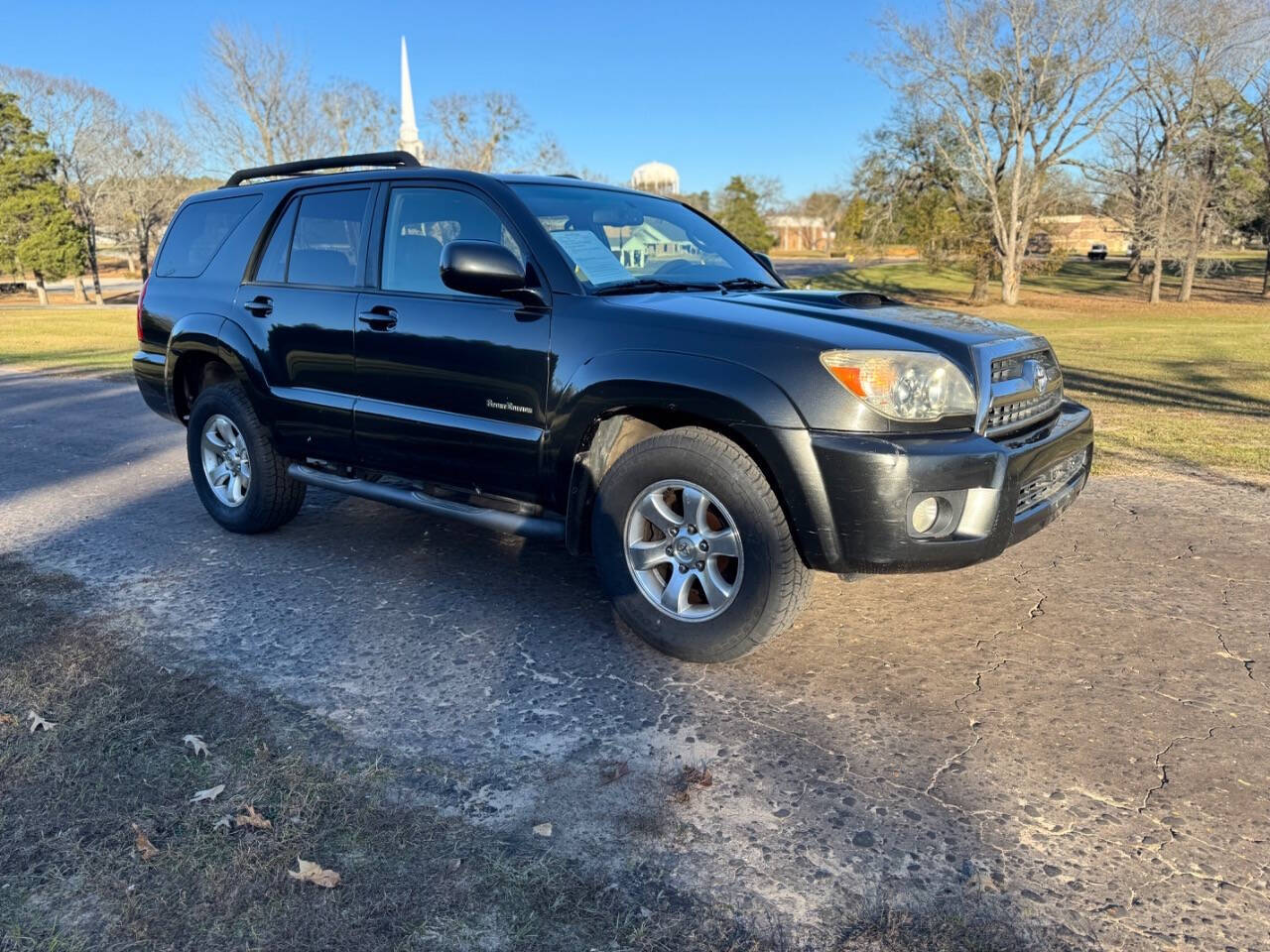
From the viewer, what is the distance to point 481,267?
12.1ft

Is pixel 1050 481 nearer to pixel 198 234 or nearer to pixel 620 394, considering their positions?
pixel 620 394

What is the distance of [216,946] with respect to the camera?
2.14 meters

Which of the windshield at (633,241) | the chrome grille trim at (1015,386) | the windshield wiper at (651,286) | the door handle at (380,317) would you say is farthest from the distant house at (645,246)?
the chrome grille trim at (1015,386)

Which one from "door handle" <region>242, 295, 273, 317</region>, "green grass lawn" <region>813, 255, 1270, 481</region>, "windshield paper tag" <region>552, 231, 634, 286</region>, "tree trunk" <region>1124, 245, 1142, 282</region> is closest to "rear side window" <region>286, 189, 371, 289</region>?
"door handle" <region>242, 295, 273, 317</region>

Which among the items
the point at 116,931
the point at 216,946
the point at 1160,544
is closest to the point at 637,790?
the point at 216,946

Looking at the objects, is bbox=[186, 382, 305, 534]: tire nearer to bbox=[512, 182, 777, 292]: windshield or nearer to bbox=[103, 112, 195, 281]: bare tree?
bbox=[512, 182, 777, 292]: windshield

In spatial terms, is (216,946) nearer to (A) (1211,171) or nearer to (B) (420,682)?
A: (B) (420,682)

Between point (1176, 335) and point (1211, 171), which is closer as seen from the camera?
point (1176, 335)

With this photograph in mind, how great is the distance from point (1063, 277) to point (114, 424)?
169 ft

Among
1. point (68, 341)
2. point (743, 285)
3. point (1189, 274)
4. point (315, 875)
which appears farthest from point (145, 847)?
point (1189, 274)

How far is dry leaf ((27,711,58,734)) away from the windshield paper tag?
2.50m

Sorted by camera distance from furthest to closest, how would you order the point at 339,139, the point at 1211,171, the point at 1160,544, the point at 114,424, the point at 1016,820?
1. the point at 339,139
2. the point at 1211,171
3. the point at 114,424
4. the point at 1160,544
5. the point at 1016,820

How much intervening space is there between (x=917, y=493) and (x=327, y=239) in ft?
10.3

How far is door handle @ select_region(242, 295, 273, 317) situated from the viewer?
15.8 ft
